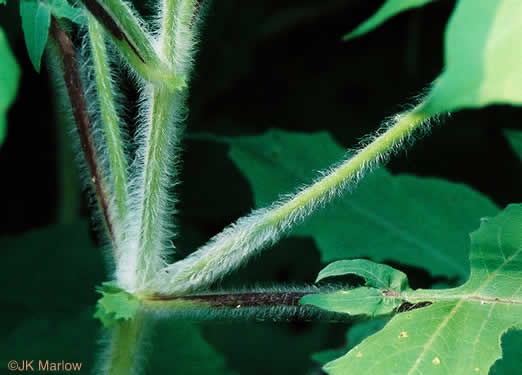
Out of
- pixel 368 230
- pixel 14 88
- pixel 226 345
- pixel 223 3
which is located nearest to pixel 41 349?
pixel 226 345

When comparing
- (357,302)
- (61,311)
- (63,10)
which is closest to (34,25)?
(63,10)

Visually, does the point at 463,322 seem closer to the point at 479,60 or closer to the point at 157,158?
the point at 157,158

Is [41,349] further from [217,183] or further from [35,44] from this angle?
[217,183]

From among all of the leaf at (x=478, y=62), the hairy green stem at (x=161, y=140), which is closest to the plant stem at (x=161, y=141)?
the hairy green stem at (x=161, y=140)

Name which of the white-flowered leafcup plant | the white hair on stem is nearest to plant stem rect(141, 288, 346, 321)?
the white-flowered leafcup plant

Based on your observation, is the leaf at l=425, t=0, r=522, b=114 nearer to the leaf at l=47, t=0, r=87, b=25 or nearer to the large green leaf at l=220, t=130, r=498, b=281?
the leaf at l=47, t=0, r=87, b=25

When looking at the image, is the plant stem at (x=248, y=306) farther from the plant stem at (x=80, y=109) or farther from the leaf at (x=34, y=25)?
the leaf at (x=34, y=25)
